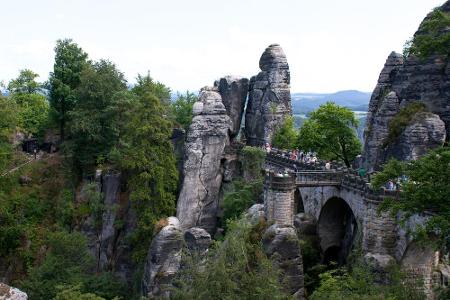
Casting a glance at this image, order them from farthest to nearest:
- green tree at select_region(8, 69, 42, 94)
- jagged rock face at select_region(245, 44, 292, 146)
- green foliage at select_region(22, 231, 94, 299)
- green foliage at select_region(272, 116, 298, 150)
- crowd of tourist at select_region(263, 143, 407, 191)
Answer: green tree at select_region(8, 69, 42, 94) < jagged rock face at select_region(245, 44, 292, 146) < green foliage at select_region(272, 116, 298, 150) < green foliage at select_region(22, 231, 94, 299) < crowd of tourist at select_region(263, 143, 407, 191)

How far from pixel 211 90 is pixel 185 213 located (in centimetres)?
1011

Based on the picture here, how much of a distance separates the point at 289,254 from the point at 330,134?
1741 centimetres

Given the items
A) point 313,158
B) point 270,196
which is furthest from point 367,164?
point 270,196

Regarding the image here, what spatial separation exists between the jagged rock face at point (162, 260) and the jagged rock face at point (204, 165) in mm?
4133

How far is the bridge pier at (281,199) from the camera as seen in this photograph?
103 ft

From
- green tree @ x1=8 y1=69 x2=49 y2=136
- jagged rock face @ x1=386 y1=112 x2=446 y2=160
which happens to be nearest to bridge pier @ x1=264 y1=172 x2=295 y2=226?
jagged rock face @ x1=386 y1=112 x2=446 y2=160

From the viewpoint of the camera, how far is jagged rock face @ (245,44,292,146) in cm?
4412

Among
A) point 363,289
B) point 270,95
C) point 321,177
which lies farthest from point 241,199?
point 363,289

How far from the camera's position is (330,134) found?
4431 centimetres

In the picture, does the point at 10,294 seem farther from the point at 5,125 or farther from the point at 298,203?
the point at 5,125

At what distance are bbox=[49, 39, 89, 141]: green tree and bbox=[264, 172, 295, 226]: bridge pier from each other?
72.4 ft

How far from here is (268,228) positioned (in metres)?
30.7

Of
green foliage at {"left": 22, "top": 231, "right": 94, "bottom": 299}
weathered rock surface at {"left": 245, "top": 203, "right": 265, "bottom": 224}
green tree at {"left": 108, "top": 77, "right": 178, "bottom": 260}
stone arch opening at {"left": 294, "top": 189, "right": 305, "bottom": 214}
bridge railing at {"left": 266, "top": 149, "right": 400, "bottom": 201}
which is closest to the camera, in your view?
bridge railing at {"left": 266, "top": 149, "right": 400, "bottom": 201}

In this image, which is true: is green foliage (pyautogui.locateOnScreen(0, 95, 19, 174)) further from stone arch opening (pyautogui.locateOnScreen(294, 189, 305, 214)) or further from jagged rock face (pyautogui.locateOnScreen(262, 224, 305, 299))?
jagged rock face (pyautogui.locateOnScreen(262, 224, 305, 299))
